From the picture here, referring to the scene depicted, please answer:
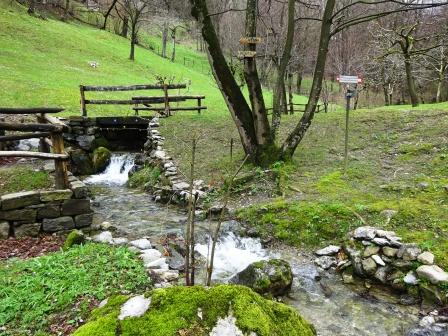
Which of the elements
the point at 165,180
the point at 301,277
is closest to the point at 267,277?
the point at 301,277

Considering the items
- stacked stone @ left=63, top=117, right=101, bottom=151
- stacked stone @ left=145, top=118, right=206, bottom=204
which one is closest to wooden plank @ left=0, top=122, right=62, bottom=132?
stacked stone @ left=145, top=118, right=206, bottom=204

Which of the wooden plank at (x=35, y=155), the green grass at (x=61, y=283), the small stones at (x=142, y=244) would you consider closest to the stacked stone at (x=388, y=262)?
the small stones at (x=142, y=244)

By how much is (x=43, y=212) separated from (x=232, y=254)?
10.6ft

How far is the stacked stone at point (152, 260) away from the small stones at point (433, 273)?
3210 mm

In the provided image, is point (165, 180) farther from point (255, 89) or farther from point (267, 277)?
point (267, 277)

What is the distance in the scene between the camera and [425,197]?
7250 mm

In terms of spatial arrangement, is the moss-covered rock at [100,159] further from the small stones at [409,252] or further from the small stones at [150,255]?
the small stones at [409,252]

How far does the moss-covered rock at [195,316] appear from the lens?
2240mm

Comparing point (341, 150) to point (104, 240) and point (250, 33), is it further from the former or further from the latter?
point (104, 240)

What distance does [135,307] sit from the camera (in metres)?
2.41

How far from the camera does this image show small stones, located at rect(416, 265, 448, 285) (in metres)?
5.07

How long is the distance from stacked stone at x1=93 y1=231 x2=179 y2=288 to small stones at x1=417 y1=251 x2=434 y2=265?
3.32 m

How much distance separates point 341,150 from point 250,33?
4.01 meters

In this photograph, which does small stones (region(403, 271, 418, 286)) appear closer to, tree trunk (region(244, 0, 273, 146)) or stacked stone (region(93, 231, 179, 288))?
stacked stone (region(93, 231, 179, 288))
